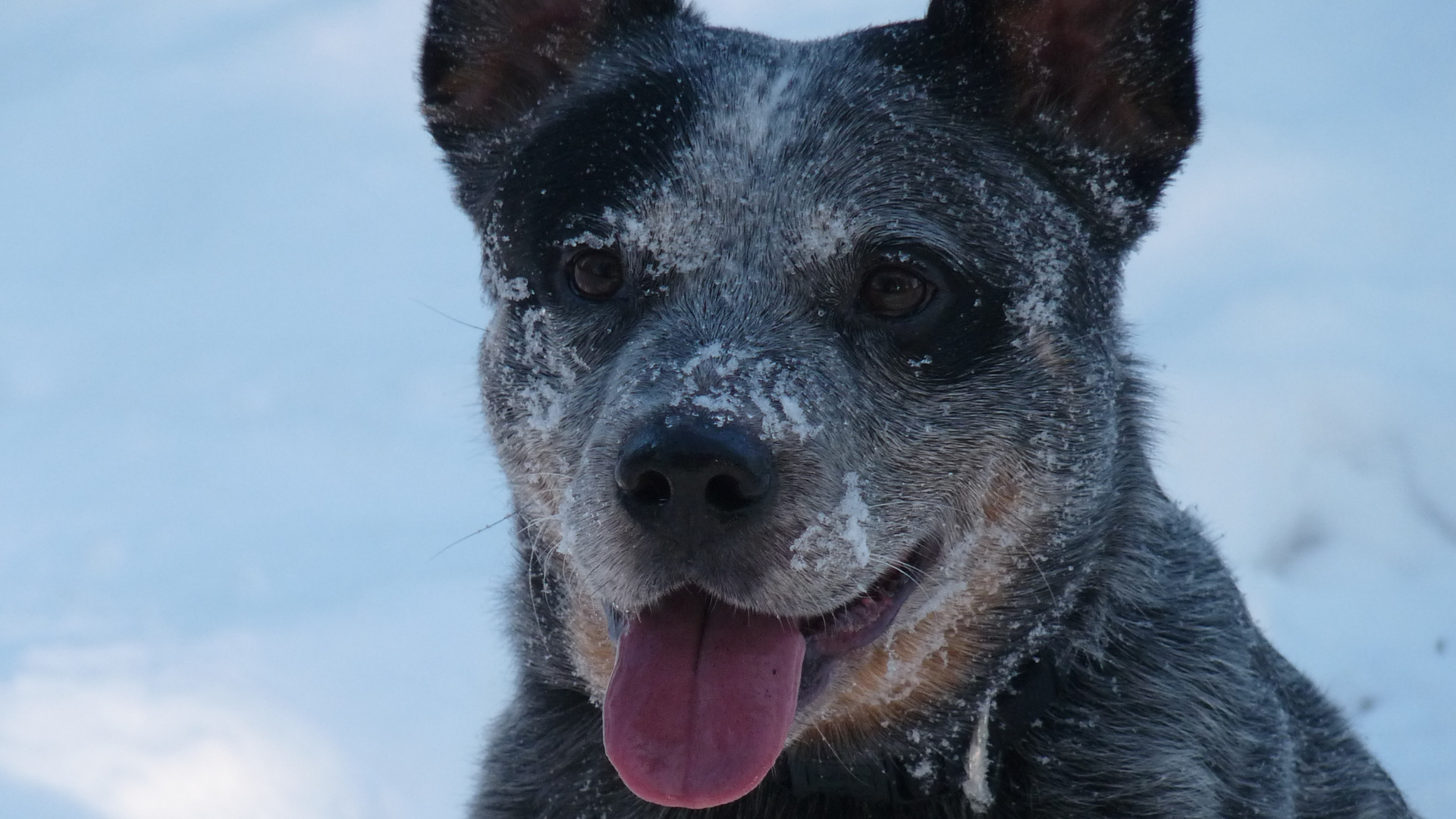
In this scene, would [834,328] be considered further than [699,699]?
Yes

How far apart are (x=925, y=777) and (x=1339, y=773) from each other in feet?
4.30

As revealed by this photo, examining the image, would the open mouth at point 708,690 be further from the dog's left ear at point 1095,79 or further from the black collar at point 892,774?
the dog's left ear at point 1095,79

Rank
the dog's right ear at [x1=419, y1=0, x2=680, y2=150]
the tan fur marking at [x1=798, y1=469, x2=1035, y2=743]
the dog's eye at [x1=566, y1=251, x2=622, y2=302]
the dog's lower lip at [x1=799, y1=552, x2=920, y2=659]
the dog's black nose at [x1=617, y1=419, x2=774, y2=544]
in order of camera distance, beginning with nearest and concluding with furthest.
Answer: the dog's black nose at [x1=617, y1=419, x2=774, y2=544] < the dog's lower lip at [x1=799, y1=552, x2=920, y2=659] < the tan fur marking at [x1=798, y1=469, x2=1035, y2=743] < the dog's eye at [x1=566, y1=251, x2=622, y2=302] < the dog's right ear at [x1=419, y1=0, x2=680, y2=150]

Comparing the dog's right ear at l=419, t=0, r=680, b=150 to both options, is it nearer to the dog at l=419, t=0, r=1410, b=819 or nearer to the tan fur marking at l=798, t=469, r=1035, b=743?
the dog at l=419, t=0, r=1410, b=819

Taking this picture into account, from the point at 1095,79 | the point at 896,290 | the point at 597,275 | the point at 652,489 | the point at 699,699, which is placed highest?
the point at 1095,79

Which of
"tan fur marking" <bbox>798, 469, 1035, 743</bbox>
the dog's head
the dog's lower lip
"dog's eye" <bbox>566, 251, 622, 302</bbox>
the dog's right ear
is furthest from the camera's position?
the dog's right ear

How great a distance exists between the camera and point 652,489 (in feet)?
8.49

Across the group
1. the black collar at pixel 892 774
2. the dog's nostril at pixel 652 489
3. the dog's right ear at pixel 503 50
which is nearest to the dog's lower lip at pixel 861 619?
the black collar at pixel 892 774

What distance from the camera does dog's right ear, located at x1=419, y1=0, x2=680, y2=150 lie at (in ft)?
11.7

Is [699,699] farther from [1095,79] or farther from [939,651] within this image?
[1095,79]

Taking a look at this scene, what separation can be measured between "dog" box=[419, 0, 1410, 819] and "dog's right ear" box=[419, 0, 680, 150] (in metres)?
0.01

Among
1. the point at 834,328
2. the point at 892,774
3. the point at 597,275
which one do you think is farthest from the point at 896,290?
the point at 892,774

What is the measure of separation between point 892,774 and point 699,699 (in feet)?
1.87

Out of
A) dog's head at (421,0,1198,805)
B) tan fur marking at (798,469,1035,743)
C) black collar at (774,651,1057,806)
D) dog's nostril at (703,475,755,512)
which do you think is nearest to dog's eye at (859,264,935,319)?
dog's head at (421,0,1198,805)
